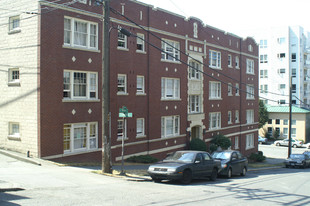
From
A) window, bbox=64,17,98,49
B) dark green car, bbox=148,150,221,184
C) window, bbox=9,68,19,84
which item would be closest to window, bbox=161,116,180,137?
window, bbox=64,17,98,49

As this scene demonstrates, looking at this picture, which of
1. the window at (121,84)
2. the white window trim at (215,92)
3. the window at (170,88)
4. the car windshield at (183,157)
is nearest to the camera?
the car windshield at (183,157)

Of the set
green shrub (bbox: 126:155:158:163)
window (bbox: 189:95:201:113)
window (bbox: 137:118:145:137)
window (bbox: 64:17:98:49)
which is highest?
window (bbox: 64:17:98:49)

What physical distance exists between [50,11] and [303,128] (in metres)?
59.0

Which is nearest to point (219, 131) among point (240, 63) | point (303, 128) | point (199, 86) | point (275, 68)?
point (199, 86)

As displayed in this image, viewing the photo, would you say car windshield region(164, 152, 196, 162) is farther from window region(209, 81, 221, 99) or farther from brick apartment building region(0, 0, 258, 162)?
window region(209, 81, 221, 99)

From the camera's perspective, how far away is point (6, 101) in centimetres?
1973

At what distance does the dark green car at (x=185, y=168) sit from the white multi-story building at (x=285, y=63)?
56452 millimetres

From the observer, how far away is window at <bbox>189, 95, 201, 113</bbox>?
102 feet

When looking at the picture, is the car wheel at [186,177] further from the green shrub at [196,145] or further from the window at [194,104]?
the window at [194,104]

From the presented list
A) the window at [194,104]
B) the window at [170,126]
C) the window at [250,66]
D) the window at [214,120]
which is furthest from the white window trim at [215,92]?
the window at [250,66]

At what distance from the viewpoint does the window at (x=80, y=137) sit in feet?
63.5

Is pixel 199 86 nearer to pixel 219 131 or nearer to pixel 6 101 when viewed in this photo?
pixel 219 131

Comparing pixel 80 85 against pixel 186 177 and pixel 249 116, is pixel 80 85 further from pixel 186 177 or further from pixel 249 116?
pixel 249 116

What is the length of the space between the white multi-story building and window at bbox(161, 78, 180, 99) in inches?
1753
